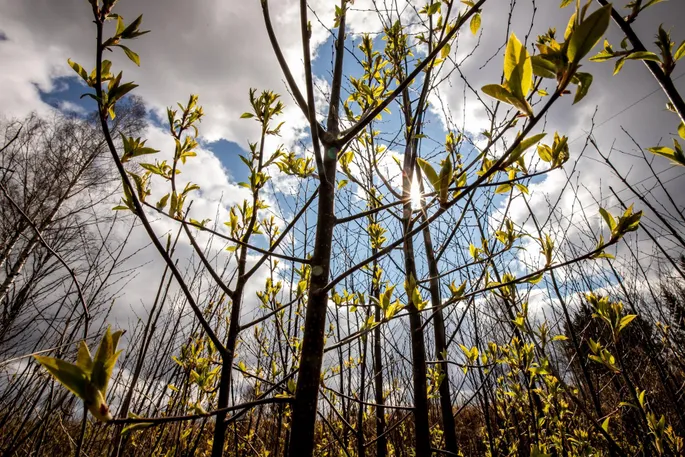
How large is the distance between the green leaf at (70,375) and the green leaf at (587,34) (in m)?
0.96

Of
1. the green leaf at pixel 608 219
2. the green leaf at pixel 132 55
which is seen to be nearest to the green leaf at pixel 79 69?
the green leaf at pixel 132 55

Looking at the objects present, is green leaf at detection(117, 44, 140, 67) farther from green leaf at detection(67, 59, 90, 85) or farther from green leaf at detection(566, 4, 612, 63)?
green leaf at detection(566, 4, 612, 63)

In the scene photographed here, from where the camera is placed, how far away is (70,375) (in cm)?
53

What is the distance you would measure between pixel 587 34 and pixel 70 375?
100cm

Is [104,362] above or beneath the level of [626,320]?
beneath

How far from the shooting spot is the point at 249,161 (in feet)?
4.48

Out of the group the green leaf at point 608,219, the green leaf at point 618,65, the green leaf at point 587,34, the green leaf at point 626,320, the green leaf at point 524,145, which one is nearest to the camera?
the green leaf at point 587,34

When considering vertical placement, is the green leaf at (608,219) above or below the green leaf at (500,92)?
above

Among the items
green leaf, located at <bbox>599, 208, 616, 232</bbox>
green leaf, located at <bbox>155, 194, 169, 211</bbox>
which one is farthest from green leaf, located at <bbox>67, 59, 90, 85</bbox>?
green leaf, located at <bbox>599, 208, 616, 232</bbox>

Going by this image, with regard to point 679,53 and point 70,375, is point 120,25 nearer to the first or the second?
point 70,375

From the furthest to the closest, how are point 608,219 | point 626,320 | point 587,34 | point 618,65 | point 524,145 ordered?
point 626,320
point 608,219
point 618,65
point 524,145
point 587,34

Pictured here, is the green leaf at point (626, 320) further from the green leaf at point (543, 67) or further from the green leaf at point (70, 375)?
the green leaf at point (70, 375)

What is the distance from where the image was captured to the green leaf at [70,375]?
519 mm

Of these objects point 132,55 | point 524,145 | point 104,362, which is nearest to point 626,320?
point 524,145
